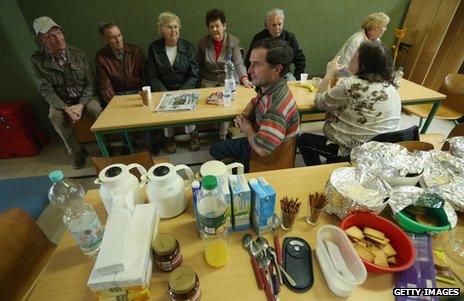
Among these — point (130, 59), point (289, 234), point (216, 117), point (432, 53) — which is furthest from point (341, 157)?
point (432, 53)

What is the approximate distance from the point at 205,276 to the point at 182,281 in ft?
0.45

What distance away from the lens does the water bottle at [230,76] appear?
2.07 metres

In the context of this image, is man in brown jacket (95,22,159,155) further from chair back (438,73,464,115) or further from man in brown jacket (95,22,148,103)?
chair back (438,73,464,115)

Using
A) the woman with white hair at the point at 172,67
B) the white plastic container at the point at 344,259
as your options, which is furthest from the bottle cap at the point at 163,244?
the woman with white hair at the point at 172,67

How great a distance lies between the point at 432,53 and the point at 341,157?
8.97 feet

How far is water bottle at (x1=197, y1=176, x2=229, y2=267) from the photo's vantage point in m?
0.73

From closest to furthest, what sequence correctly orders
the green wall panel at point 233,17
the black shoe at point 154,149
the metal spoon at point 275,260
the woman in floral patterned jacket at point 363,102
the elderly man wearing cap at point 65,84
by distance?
1. the metal spoon at point 275,260
2. the woman in floral patterned jacket at point 363,102
3. the elderly man wearing cap at point 65,84
4. the black shoe at point 154,149
5. the green wall panel at point 233,17

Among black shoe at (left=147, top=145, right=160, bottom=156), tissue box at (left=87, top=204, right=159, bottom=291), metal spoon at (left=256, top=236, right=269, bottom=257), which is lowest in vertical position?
black shoe at (left=147, top=145, right=160, bottom=156)

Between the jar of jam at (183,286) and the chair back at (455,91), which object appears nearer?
the jar of jam at (183,286)

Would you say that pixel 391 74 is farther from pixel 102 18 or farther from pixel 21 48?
pixel 21 48

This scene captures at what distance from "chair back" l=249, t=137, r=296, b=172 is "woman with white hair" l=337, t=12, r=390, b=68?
1544mm

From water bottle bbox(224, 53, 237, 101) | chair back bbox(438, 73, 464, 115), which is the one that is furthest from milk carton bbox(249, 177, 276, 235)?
chair back bbox(438, 73, 464, 115)

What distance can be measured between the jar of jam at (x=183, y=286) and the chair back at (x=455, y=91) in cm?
322

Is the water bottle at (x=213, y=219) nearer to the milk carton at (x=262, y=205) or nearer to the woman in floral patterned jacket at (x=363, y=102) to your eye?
the milk carton at (x=262, y=205)
